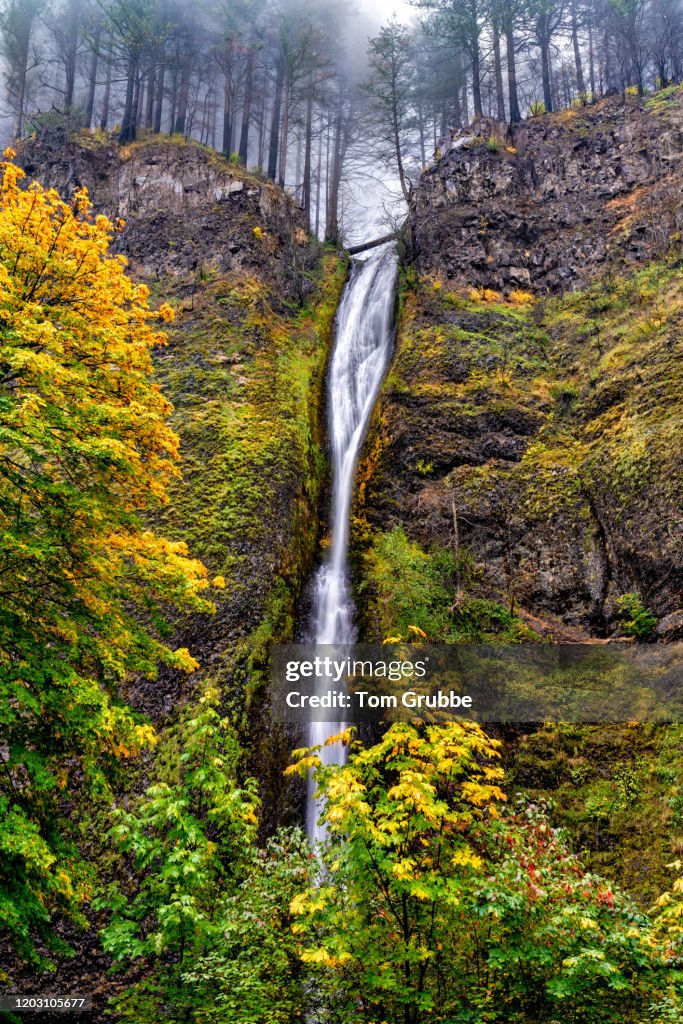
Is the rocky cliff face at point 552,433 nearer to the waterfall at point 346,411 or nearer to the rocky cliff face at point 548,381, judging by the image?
the rocky cliff face at point 548,381

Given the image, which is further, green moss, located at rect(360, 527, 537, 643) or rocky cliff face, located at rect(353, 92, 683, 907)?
green moss, located at rect(360, 527, 537, 643)

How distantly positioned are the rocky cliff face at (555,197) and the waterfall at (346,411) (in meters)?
2.65

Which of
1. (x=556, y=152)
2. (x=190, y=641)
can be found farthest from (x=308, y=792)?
(x=556, y=152)

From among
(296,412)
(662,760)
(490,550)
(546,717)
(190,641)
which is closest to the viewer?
→ (662,760)

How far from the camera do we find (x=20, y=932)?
4887 mm

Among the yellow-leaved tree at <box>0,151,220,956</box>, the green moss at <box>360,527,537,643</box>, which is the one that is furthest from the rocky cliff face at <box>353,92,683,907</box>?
the yellow-leaved tree at <box>0,151,220,956</box>

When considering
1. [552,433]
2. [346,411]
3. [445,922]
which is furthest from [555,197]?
[445,922]

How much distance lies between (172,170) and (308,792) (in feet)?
83.1

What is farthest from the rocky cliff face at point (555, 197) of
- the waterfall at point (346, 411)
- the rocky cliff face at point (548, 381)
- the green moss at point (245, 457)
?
the green moss at point (245, 457)

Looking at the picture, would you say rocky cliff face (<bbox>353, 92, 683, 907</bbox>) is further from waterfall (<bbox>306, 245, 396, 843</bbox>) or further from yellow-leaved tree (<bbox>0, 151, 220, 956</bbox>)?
yellow-leaved tree (<bbox>0, 151, 220, 956</bbox>)

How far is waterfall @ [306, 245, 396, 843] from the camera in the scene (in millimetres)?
13641

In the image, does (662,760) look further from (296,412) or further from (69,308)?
(296,412)

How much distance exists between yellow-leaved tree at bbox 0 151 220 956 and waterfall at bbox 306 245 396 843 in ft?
15.4

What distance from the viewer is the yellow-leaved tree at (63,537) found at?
18.0 ft
